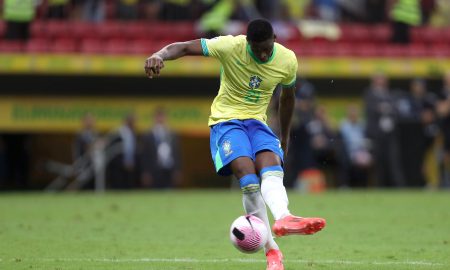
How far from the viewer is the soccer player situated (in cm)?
822

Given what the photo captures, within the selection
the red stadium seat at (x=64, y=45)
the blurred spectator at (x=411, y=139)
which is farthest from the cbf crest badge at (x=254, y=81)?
the blurred spectator at (x=411, y=139)

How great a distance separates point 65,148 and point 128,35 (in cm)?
347

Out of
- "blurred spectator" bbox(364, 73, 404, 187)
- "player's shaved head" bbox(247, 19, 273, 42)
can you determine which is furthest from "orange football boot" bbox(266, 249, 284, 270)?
"blurred spectator" bbox(364, 73, 404, 187)

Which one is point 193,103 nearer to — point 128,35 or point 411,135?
point 128,35

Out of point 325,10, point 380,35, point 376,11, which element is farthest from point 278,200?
point 376,11

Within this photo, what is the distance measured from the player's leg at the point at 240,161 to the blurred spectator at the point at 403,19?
17165mm

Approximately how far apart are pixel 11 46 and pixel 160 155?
405cm

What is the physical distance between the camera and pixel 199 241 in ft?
37.6

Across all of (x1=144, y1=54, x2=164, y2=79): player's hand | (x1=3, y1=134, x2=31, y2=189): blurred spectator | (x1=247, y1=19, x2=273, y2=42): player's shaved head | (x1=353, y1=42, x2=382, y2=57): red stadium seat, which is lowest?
(x1=3, y1=134, x2=31, y2=189): blurred spectator

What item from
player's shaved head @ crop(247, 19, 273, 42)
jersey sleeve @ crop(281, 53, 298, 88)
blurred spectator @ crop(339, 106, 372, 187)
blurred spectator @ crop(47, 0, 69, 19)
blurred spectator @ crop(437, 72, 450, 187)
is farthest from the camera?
blurred spectator @ crop(47, 0, 69, 19)

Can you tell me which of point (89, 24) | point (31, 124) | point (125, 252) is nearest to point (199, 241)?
point (125, 252)

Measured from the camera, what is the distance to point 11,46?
74.2 feet

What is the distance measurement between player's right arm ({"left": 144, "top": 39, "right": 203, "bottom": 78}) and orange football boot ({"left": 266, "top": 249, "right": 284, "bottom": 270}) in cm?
173

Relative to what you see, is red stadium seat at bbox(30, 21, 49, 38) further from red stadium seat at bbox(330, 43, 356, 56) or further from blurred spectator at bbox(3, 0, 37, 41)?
red stadium seat at bbox(330, 43, 356, 56)
